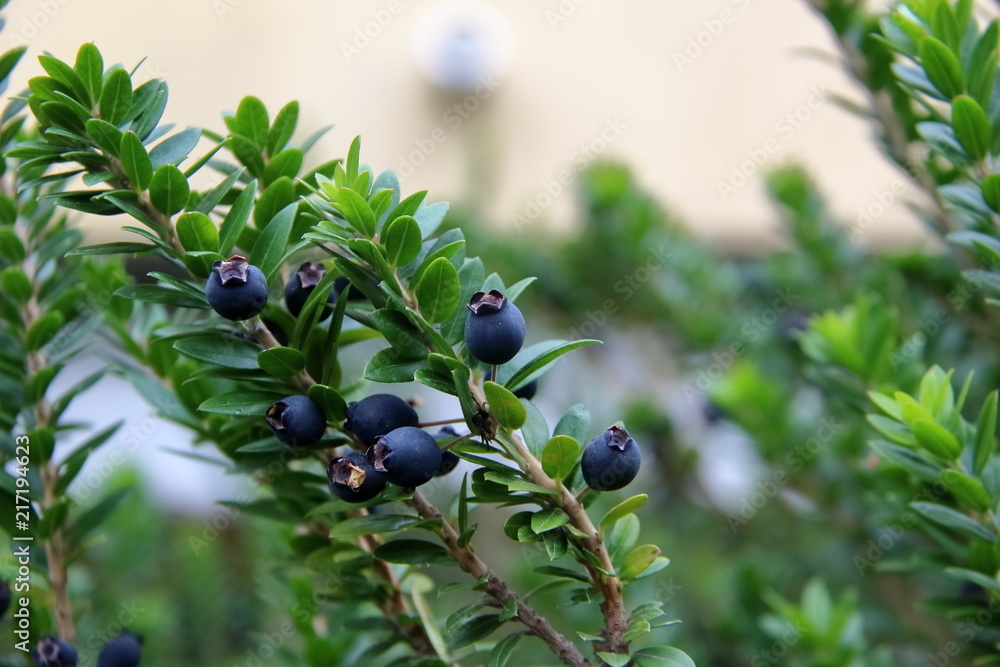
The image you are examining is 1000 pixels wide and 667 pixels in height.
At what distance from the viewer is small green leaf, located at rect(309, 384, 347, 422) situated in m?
0.51

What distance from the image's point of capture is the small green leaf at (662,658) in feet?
1.67

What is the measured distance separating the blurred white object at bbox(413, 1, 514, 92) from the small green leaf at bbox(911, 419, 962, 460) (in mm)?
3134

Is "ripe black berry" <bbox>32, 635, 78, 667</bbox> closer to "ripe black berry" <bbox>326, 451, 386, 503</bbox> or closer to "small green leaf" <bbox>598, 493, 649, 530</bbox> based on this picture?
"ripe black berry" <bbox>326, 451, 386, 503</bbox>

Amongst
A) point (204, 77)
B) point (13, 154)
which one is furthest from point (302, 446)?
point (204, 77)

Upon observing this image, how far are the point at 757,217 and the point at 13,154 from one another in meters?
3.60

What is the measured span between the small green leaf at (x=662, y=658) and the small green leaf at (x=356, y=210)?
32cm

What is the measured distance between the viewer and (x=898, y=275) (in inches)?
48.0

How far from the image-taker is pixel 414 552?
56 centimetres
